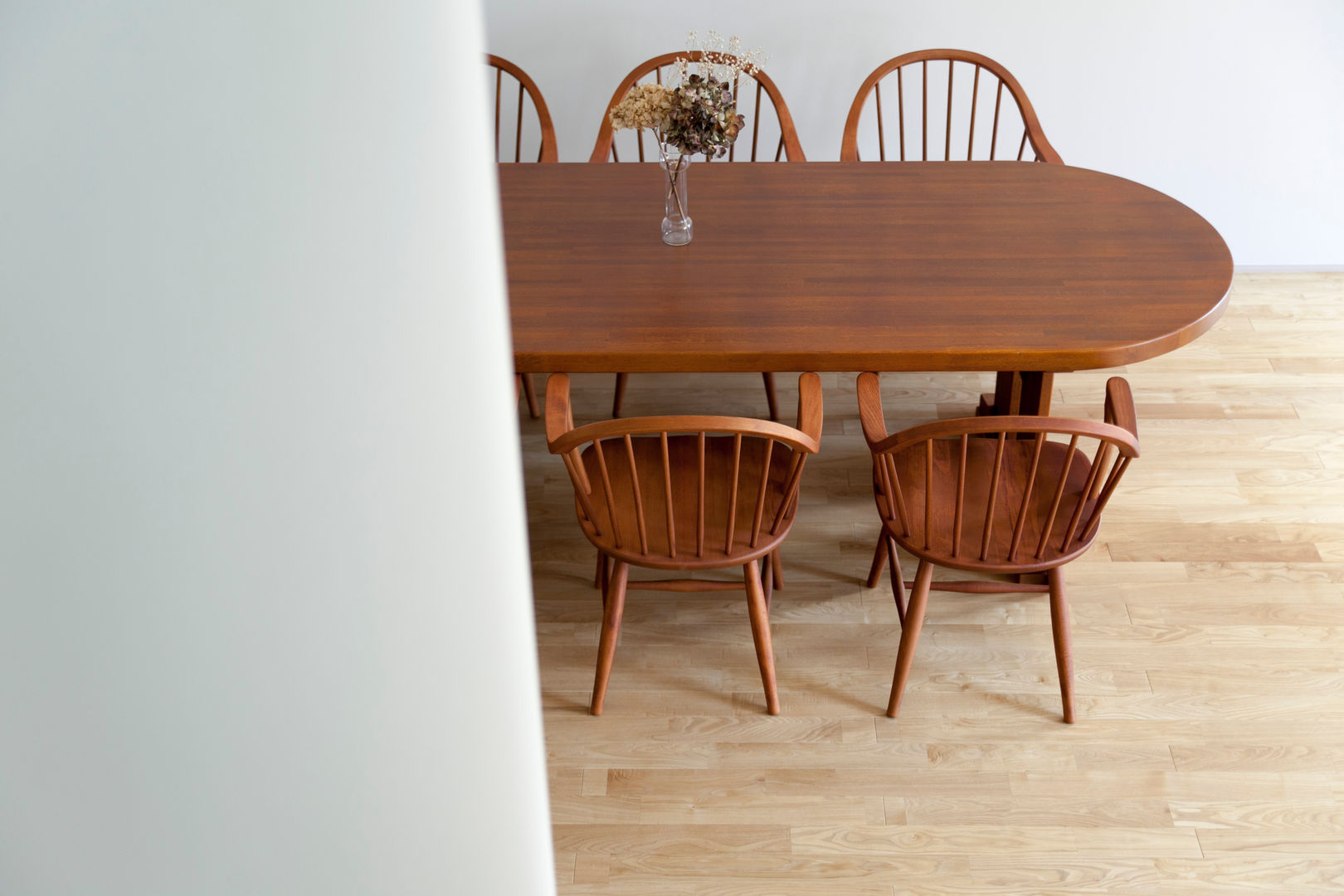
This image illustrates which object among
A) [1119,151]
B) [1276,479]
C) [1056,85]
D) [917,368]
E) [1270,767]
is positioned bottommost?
[1270,767]

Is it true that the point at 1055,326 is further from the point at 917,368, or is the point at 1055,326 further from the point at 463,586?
the point at 463,586

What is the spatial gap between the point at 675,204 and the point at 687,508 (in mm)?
723

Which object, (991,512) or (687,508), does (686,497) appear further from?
(991,512)

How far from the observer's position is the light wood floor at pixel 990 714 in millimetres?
1874

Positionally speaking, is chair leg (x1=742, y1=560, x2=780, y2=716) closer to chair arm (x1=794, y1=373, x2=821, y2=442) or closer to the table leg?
chair arm (x1=794, y1=373, x2=821, y2=442)

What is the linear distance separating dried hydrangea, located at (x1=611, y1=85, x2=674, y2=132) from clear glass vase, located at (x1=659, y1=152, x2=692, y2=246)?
0.10 metres

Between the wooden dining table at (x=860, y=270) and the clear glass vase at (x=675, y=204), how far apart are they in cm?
3

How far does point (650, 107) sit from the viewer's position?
2.04 m

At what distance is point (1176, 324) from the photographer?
1955 millimetres

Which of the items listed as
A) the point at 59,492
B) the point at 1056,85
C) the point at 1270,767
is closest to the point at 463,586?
the point at 59,492

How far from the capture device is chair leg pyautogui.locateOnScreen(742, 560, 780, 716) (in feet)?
6.58

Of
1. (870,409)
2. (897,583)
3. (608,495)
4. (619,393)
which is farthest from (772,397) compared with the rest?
(608,495)

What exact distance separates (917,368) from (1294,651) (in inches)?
45.2

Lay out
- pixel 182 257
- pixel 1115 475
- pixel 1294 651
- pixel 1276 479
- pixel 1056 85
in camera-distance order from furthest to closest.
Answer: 1. pixel 1056 85
2. pixel 1276 479
3. pixel 1294 651
4. pixel 1115 475
5. pixel 182 257
